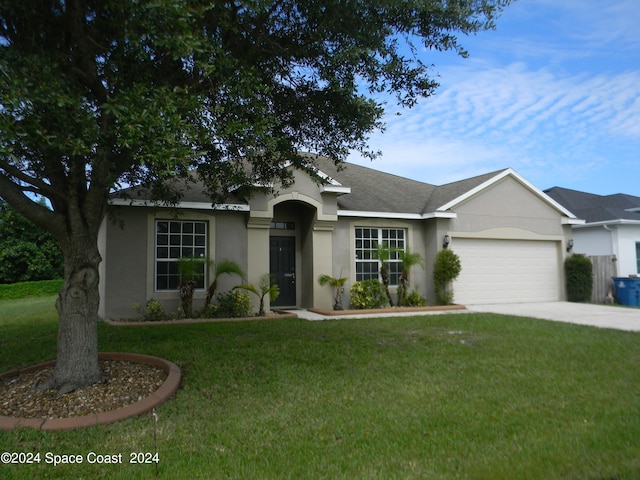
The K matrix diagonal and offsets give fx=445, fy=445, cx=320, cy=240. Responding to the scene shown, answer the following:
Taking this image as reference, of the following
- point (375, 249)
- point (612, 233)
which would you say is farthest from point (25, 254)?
point (612, 233)

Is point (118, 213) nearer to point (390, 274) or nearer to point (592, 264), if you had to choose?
point (390, 274)

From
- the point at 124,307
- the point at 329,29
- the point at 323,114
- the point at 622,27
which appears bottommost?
the point at 124,307

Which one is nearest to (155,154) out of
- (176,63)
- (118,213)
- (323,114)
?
(176,63)

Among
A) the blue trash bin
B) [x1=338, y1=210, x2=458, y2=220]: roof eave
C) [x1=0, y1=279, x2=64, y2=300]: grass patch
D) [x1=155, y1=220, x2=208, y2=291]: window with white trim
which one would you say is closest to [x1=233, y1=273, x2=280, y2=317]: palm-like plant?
[x1=155, y1=220, x2=208, y2=291]: window with white trim

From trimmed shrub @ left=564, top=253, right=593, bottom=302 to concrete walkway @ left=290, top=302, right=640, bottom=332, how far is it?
1034 millimetres

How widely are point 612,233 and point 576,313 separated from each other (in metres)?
7.80

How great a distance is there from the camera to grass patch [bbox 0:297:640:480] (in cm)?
358

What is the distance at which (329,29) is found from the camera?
6000 millimetres

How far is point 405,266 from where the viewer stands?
1311 centimetres

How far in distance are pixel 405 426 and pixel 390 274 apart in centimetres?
A: 989

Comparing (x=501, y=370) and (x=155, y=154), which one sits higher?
(x=155, y=154)

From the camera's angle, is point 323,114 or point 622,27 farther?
point 622,27

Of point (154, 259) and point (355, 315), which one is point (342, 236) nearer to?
point (355, 315)

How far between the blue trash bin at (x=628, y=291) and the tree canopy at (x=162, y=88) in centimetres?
1305
